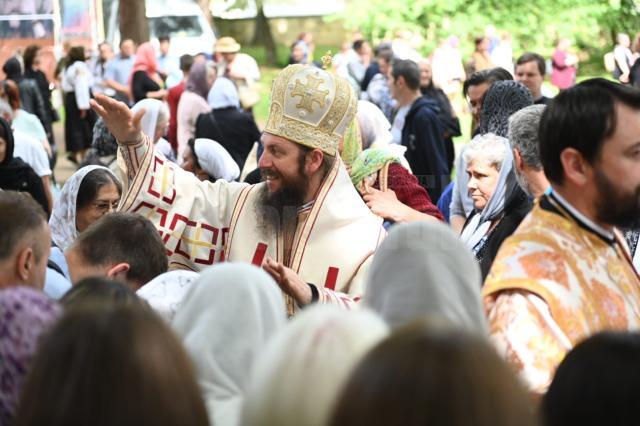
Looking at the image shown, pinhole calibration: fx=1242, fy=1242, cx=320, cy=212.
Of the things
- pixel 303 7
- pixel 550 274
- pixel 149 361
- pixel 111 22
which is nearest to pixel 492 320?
pixel 550 274

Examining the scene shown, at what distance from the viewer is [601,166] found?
3.35 m

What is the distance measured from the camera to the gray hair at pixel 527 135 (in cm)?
464

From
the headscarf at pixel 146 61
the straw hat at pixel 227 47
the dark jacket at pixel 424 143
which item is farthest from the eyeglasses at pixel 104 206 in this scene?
the headscarf at pixel 146 61

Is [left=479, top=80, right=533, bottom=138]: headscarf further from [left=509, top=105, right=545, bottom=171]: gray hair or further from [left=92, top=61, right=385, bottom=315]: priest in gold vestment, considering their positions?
[left=92, top=61, right=385, bottom=315]: priest in gold vestment

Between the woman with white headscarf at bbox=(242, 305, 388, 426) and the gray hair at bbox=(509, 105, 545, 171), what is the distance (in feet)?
8.14

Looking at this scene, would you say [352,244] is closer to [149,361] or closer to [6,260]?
[6,260]

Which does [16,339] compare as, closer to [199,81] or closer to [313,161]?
[313,161]

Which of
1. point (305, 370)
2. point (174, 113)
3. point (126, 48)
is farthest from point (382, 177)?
point (126, 48)

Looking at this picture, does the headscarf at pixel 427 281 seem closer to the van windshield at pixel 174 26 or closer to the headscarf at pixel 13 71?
the headscarf at pixel 13 71

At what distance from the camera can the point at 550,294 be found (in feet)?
10.5

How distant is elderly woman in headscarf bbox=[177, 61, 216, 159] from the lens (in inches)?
471

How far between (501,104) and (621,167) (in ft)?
10.6

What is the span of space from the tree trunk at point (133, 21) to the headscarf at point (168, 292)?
16271 millimetres

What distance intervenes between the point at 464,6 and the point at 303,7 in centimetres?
693
